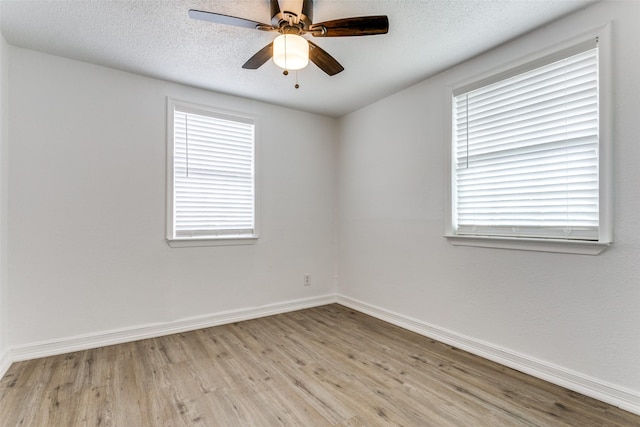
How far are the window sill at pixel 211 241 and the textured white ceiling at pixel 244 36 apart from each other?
1578 mm

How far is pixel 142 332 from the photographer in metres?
2.96

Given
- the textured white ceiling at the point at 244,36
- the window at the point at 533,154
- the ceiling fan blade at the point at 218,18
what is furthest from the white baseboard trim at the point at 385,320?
the ceiling fan blade at the point at 218,18

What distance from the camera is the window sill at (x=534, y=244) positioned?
79.3 inches

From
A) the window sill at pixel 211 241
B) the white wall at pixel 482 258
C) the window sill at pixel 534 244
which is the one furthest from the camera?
the window sill at pixel 211 241

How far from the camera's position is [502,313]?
2.47 m

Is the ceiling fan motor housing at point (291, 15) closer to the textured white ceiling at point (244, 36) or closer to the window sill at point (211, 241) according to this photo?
the textured white ceiling at point (244, 36)

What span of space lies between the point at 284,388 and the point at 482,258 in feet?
6.02

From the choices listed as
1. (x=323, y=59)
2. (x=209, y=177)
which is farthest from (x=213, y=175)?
(x=323, y=59)

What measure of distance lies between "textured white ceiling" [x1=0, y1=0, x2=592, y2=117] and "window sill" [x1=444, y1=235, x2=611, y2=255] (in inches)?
59.6

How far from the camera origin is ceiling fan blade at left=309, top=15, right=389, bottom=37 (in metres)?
1.76

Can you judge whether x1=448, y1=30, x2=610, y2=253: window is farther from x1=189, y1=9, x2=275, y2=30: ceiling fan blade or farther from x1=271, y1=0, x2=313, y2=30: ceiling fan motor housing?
x1=189, y1=9, x2=275, y2=30: ceiling fan blade

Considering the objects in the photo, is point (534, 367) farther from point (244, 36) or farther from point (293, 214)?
point (244, 36)

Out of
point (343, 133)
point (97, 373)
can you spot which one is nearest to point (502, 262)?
point (343, 133)

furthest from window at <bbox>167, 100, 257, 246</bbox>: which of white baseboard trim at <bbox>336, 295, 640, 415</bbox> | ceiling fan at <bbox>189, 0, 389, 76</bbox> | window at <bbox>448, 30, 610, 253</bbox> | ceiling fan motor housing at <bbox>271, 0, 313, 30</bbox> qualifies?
window at <bbox>448, 30, 610, 253</bbox>
